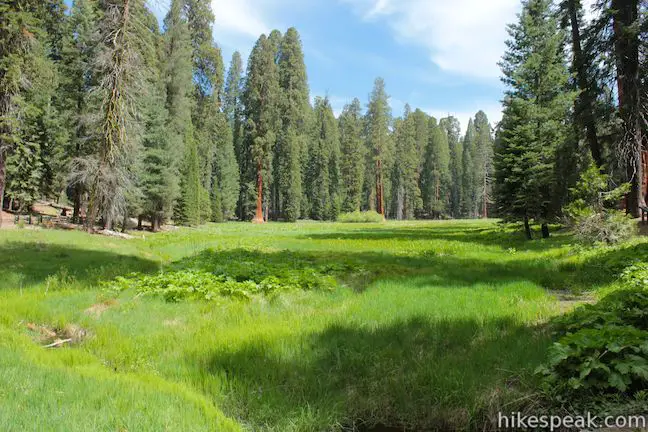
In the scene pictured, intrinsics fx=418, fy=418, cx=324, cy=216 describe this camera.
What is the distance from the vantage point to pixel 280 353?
18.4 feet

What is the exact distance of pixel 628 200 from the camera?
61.3 feet

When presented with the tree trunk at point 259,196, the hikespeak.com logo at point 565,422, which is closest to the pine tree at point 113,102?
the hikespeak.com logo at point 565,422

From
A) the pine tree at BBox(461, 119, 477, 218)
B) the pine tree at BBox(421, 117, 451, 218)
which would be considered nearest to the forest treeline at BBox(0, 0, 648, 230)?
the pine tree at BBox(421, 117, 451, 218)

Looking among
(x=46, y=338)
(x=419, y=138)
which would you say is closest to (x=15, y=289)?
(x=46, y=338)

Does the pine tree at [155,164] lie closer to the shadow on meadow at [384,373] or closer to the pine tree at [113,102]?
the pine tree at [113,102]

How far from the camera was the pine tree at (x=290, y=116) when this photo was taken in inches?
2441

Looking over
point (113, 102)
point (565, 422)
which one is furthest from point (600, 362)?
point (113, 102)

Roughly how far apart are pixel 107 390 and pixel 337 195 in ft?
218

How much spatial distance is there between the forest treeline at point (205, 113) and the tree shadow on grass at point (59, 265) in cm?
809

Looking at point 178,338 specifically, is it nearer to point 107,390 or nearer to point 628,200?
point 107,390

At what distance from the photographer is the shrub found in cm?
1449

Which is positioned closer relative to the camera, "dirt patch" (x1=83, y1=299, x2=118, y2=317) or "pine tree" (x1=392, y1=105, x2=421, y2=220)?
"dirt patch" (x1=83, y1=299, x2=118, y2=317)

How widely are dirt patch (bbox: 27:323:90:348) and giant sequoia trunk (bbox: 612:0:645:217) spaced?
59.5ft

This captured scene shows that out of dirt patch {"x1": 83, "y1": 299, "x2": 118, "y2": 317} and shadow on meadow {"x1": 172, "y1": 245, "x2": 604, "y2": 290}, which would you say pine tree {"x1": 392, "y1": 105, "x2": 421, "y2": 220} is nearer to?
shadow on meadow {"x1": 172, "y1": 245, "x2": 604, "y2": 290}
